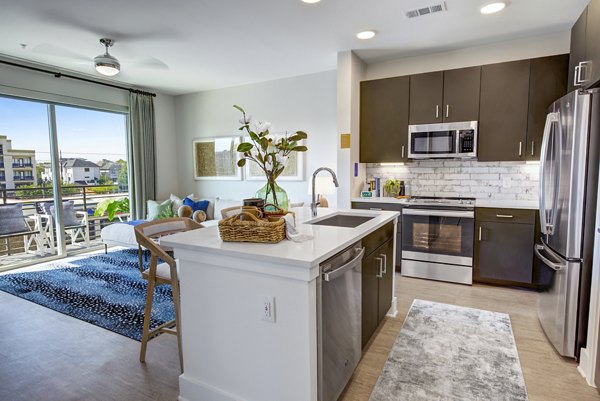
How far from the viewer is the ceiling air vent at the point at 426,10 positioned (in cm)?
293

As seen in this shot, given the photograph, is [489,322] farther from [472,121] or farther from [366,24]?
[366,24]

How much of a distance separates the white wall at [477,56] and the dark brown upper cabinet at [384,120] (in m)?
0.33

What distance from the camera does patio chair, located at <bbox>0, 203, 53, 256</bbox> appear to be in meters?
4.43

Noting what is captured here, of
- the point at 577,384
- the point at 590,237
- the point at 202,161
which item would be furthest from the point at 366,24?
the point at 202,161

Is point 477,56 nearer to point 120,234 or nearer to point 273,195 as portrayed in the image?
point 273,195

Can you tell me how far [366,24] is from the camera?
10.8 ft

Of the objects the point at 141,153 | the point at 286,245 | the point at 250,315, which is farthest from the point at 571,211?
the point at 141,153

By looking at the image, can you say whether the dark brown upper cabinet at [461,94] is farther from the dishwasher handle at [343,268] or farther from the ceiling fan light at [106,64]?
the ceiling fan light at [106,64]

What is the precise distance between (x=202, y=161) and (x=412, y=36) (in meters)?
4.23

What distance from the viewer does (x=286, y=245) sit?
1647 millimetres

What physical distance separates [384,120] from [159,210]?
3.79m

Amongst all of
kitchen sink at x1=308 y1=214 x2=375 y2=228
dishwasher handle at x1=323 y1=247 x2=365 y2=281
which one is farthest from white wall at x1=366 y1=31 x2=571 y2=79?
dishwasher handle at x1=323 y1=247 x2=365 y2=281

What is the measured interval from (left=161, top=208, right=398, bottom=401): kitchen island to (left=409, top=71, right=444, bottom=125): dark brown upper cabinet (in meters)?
2.75


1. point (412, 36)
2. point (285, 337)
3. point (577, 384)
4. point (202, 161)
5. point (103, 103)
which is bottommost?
point (577, 384)
